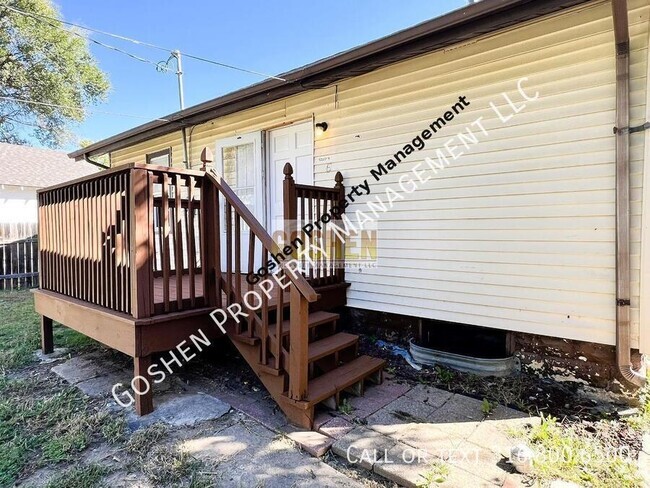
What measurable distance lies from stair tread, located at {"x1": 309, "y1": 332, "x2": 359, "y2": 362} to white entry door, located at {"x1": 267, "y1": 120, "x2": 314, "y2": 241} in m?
2.06

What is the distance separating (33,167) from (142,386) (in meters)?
14.2

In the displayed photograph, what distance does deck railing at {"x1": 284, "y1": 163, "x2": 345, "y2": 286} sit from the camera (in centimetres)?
367

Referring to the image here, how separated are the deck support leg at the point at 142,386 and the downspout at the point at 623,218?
3.37 meters

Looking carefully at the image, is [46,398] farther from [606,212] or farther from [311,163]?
[606,212]

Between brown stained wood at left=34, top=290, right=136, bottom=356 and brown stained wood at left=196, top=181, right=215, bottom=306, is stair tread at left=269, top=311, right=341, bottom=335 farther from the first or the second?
brown stained wood at left=34, top=290, right=136, bottom=356

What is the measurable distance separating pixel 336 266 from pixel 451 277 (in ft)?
4.10

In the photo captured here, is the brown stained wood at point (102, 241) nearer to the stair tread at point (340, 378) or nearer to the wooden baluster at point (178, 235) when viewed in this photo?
the wooden baluster at point (178, 235)

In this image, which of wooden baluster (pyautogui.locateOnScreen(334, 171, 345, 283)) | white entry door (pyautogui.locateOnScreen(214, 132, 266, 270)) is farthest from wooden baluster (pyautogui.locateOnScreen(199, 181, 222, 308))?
white entry door (pyautogui.locateOnScreen(214, 132, 266, 270))

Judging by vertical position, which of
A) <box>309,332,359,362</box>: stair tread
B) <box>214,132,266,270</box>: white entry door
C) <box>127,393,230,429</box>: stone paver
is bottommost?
<box>127,393,230,429</box>: stone paver

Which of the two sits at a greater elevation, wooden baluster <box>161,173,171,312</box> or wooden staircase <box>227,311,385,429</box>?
wooden baluster <box>161,173,171,312</box>

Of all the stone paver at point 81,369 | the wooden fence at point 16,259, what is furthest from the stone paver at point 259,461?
the wooden fence at point 16,259

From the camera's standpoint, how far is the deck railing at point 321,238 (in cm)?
367

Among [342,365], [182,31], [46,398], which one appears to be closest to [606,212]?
[342,365]

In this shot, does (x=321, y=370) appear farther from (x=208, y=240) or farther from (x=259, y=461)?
(x=208, y=240)
